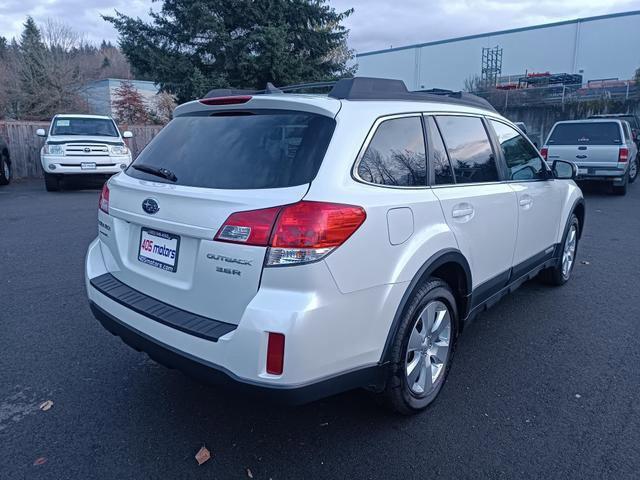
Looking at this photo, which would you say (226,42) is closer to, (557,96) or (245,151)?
(245,151)

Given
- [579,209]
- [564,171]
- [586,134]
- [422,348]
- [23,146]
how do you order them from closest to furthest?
[422,348] < [564,171] < [579,209] < [586,134] < [23,146]

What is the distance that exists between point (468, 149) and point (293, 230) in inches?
71.3

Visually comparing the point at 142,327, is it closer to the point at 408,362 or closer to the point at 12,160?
the point at 408,362

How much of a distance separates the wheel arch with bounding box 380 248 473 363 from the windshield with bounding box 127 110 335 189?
2.69 feet

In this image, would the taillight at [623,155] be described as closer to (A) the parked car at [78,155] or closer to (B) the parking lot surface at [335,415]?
(B) the parking lot surface at [335,415]

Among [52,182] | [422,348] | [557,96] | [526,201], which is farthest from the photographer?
[557,96]

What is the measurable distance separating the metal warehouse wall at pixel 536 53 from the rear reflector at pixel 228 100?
4767 cm

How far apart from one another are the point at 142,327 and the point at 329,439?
1173mm

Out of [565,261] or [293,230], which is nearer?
[293,230]

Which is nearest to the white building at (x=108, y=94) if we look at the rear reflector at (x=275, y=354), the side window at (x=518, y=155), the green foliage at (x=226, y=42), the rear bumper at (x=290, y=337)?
the green foliage at (x=226, y=42)

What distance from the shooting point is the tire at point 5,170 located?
13180 mm

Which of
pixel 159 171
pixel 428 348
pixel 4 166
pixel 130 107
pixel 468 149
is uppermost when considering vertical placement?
pixel 130 107

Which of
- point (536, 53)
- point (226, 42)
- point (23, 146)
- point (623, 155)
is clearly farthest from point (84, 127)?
point (536, 53)

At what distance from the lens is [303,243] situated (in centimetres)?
212
